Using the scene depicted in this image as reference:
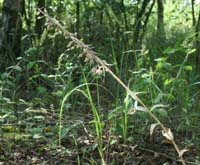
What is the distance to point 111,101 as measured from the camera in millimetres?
2803

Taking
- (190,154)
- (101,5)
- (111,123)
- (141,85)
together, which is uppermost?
(101,5)

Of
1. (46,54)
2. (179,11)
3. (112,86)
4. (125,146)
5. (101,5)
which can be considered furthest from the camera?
(179,11)

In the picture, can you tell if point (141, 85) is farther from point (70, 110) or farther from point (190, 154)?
point (70, 110)

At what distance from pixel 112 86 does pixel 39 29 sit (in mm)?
1500

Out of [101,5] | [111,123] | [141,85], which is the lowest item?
[111,123]

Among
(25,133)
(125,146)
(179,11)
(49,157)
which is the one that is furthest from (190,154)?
(179,11)

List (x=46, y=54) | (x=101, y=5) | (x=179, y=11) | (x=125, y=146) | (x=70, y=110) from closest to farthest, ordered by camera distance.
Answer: (x=125, y=146), (x=70, y=110), (x=46, y=54), (x=101, y=5), (x=179, y=11)

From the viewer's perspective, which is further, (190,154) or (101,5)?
(101,5)

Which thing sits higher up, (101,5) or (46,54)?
(101,5)

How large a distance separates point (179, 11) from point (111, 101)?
13.1 ft

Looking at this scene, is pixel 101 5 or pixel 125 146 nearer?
pixel 125 146

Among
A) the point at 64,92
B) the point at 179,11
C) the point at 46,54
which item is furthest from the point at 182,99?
the point at 179,11

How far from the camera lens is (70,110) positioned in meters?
2.71

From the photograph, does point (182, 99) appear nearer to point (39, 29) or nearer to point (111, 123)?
point (111, 123)
